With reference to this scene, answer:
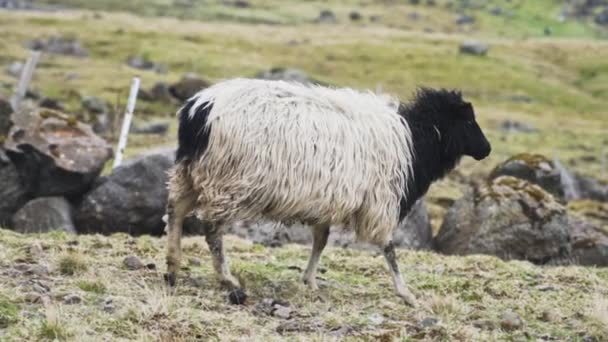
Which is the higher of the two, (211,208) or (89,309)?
(211,208)

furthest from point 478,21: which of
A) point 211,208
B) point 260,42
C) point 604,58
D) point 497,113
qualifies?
point 211,208

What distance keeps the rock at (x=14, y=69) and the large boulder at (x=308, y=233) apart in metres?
42.8

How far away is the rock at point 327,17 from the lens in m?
155

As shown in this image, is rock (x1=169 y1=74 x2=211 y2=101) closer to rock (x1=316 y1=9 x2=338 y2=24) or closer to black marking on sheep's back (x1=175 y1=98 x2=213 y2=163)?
black marking on sheep's back (x1=175 y1=98 x2=213 y2=163)

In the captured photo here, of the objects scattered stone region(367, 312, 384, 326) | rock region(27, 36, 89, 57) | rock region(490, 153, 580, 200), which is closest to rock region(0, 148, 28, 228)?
scattered stone region(367, 312, 384, 326)

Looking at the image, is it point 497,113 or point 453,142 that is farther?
point 497,113

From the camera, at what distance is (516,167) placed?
2033 centimetres

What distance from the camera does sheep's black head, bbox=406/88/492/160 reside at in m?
11.8

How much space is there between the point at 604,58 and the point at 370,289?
10641cm

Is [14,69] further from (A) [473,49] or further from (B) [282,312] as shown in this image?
(A) [473,49]

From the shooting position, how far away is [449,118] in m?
11.9

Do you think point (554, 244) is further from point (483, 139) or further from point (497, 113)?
point (497, 113)

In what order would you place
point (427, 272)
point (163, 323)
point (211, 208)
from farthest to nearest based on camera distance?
point (427, 272), point (211, 208), point (163, 323)

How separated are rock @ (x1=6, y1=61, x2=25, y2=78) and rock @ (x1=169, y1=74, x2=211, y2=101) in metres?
11.8
